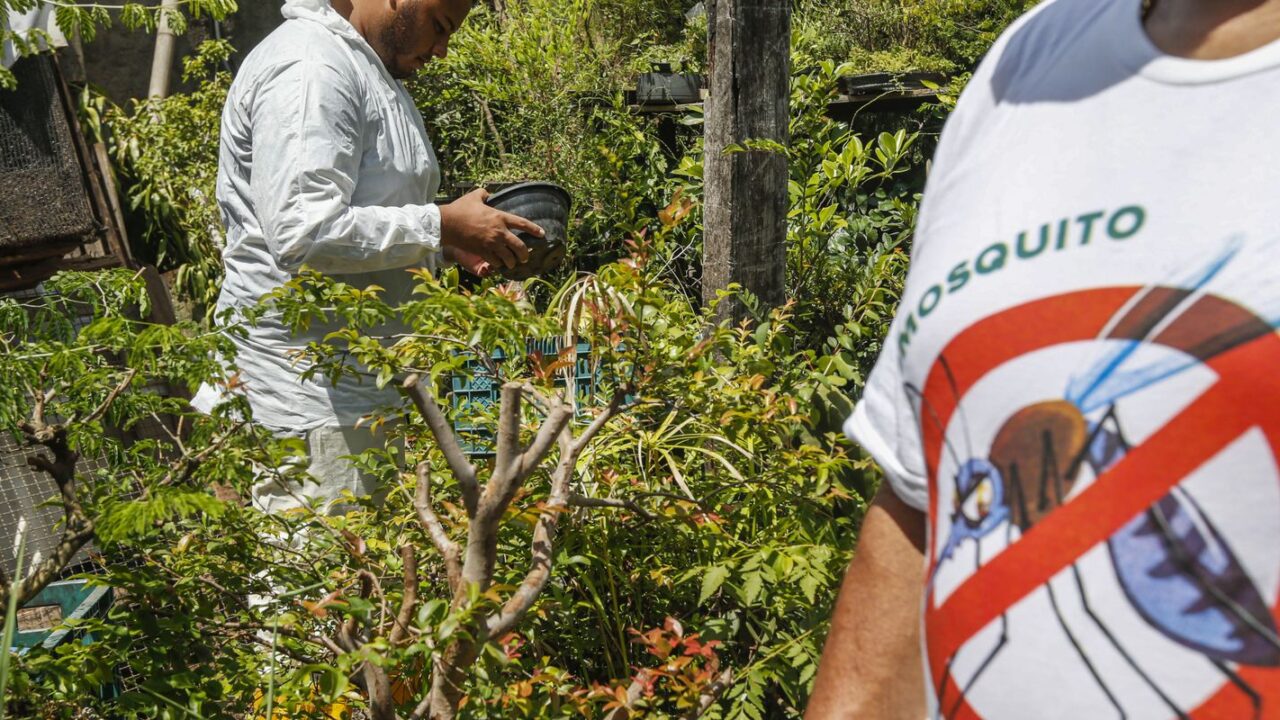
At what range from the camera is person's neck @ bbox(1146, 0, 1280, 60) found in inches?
32.5

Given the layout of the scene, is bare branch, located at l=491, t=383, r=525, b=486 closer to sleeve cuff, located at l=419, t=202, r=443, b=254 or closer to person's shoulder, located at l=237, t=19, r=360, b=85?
sleeve cuff, located at l=419, t=202, r=443, b=254

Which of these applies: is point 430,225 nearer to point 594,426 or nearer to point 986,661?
point 594,426

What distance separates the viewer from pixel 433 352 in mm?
2080

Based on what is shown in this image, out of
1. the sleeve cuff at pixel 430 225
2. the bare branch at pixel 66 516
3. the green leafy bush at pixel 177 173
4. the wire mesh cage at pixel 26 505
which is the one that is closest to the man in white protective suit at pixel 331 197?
the sleeve cuff at pixel 430 225

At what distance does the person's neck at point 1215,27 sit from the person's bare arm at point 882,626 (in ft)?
1.50

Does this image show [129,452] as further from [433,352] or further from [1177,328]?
[1177,328]

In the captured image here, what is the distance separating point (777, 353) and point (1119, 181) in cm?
176

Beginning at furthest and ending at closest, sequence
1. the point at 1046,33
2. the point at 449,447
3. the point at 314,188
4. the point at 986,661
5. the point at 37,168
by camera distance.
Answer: the point at 37,168 < the point at 314,188 < the point at 449,447 < the point at 1046,33 < the point at 986,661

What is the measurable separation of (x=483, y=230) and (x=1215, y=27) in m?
2.08

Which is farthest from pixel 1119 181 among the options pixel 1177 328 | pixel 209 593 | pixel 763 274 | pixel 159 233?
pixel 159 233

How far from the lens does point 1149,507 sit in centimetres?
80

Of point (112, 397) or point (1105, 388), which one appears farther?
point (112, 397)

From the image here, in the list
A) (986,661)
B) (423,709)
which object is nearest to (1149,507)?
(986,661)

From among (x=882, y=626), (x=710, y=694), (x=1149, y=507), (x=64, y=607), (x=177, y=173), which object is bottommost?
(x=64, y=607)
